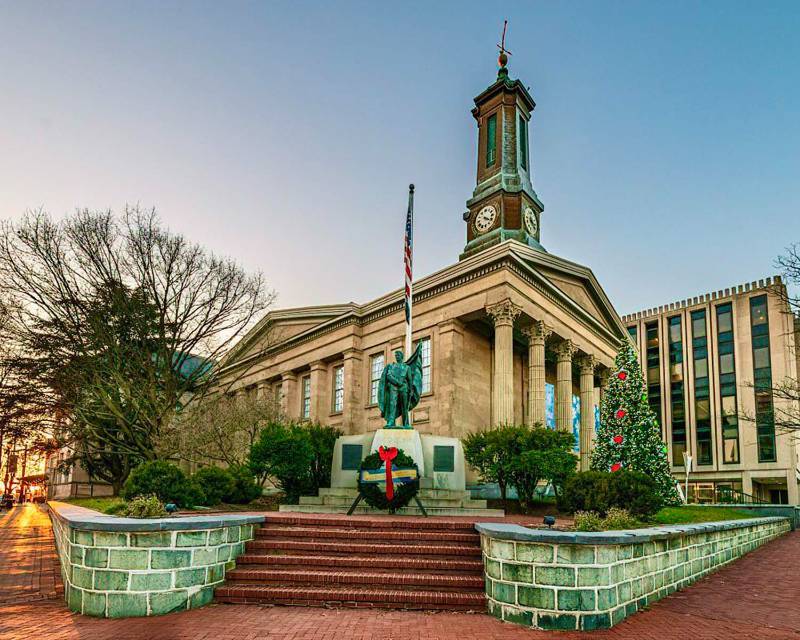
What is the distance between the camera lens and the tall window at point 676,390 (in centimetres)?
6550

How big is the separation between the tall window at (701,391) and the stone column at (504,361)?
4239 cm

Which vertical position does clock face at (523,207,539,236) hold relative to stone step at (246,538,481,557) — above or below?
above

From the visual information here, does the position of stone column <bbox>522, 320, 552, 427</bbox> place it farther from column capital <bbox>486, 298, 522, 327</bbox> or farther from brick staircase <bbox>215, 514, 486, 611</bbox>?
brick staircase <bbox>215, 514, 486, 611</bbox>

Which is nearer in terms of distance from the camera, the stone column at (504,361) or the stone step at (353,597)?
the stone step at (353,597)

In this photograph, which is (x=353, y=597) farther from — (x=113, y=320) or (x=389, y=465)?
(x=113, y=320)

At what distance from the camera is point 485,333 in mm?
34125

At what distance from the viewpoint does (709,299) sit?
64750 mm

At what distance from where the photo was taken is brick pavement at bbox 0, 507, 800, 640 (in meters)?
7.59

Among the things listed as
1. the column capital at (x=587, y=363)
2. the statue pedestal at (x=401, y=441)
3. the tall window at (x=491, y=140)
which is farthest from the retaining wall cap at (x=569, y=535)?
the tall window at (x=491, y=140)

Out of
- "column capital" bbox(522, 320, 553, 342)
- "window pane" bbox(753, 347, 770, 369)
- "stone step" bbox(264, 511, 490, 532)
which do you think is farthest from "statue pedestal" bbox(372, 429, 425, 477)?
"window pane" bbox(753, 347, 770, 369)

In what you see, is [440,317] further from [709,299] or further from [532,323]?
[709,299]

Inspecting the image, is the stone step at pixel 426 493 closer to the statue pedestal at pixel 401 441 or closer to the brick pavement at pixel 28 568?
the statue pedestal at pixel 401 441

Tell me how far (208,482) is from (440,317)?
15625mm

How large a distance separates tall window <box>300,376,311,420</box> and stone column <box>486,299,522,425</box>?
53.5ft
